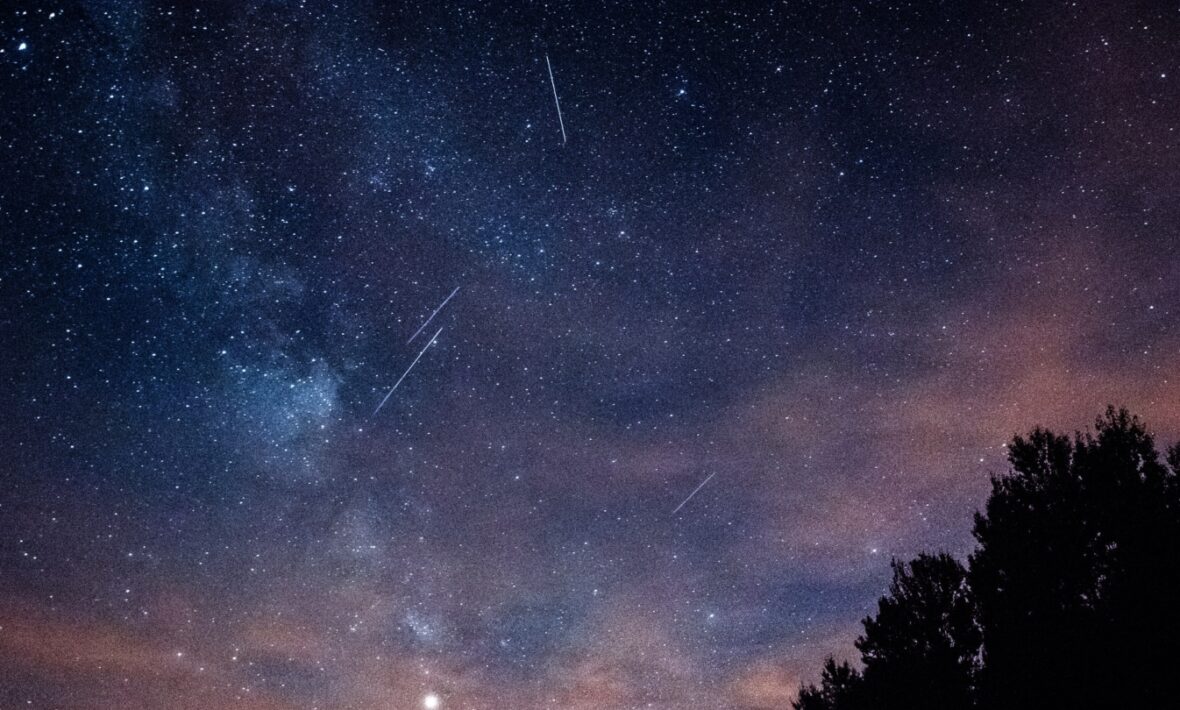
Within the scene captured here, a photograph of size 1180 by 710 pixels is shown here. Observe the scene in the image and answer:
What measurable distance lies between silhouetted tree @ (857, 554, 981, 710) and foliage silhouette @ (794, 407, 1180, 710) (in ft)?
0.17

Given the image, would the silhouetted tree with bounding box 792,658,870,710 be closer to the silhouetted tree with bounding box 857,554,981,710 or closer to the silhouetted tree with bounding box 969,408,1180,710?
the silhouetted tree with bounding box 857,554,981,710

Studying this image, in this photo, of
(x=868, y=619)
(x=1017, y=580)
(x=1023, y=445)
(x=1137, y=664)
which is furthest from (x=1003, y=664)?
(x=868, y=619)

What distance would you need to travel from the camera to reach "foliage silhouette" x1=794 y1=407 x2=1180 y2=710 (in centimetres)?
905

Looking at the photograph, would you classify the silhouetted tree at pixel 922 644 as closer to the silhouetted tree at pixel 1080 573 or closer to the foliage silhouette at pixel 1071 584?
the foliage silhouette at pixel 1071 584

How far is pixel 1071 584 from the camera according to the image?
33.9 ft

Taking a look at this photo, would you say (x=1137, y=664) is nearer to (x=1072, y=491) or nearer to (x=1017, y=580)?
(x=1017, y=580)

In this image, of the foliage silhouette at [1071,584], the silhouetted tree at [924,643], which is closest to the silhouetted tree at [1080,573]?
the foliage silhouette at [1071,584]

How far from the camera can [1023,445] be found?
40.5 ft

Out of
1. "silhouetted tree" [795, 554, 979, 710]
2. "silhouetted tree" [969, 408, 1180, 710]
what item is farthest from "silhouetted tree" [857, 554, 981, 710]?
"silhouetted tree" [969, 408, 1180, 710]

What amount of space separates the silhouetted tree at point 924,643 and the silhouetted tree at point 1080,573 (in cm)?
239

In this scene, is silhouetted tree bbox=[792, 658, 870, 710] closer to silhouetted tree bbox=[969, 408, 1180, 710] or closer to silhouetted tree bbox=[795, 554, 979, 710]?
silhouetted tree bbox=[795, 554, 979, 710]

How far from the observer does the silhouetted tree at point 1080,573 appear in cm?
902

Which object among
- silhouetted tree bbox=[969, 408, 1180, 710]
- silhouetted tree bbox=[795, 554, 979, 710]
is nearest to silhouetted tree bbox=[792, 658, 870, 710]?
silhouetted tree bbox=[795, 554, 979, 710]

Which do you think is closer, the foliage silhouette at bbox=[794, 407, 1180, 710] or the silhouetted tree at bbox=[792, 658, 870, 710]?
A: the foliage silhouette at bbox=[794, 407, 1180, 710]
